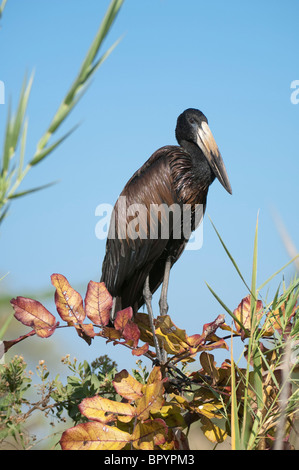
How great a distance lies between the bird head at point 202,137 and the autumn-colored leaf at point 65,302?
1.22 meters

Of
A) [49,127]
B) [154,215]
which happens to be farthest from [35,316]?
[154,215]

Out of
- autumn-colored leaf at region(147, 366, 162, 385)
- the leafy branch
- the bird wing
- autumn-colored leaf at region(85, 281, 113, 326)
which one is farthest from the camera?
the bird wing

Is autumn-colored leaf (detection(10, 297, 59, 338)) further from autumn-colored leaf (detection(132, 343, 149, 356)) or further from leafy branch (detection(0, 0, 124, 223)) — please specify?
leafy branch (detection(0, 0, 124, 223))

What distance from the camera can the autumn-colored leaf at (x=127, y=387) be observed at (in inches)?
44.4

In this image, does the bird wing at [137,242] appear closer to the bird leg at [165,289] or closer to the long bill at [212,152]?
the bird leg at [165,289]

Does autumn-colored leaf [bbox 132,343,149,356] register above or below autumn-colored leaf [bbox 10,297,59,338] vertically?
below

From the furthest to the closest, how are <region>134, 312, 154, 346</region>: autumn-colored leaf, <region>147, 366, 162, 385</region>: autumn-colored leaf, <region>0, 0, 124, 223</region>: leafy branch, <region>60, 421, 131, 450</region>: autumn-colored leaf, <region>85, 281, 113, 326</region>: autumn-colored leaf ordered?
1. <region>134, 312, 154, 346</region>: autumn-colored leaf
2. <region>85, 281, 113, 326</region>: autumn-colored leaf
3. <region>147, 366, 162, 385</region>: autumn-colored leaf
4. <region>60, 421, 131, 450</region>: autumn-colored leaf
5. <region>0, 0, 124, 223</region>: leafy branch

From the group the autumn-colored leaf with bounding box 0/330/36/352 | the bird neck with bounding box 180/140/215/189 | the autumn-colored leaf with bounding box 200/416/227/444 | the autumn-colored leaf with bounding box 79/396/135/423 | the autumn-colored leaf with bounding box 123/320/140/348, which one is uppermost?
the bird neck with bounding box 180/140/215/189

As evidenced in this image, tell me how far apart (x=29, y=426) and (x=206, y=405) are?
1.52 ft

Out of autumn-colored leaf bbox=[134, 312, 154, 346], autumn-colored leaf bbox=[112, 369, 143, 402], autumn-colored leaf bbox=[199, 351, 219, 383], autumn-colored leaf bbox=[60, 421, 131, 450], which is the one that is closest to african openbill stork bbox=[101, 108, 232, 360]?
autumn-colored leaf bbox=[134, 312, 154, 346]

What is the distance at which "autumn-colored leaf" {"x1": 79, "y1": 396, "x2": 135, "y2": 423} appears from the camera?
1.06 meters

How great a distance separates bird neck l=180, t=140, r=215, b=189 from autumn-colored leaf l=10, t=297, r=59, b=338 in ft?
4.39
